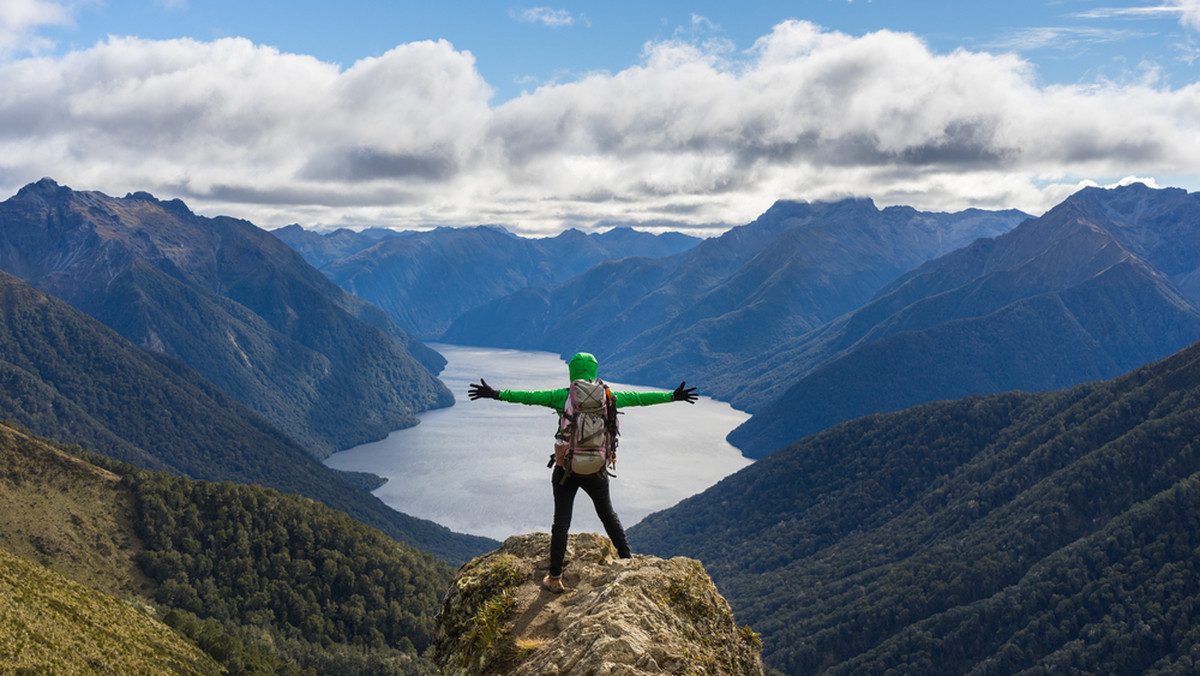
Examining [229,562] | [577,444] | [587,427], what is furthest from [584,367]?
[229,562]

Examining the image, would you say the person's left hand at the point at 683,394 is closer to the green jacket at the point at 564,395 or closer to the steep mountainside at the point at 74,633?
the green jacket at the point at 564,395

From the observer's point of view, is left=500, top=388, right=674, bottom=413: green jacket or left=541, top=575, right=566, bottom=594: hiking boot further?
left=500, top=388, right=674, bottom=413: green jacket

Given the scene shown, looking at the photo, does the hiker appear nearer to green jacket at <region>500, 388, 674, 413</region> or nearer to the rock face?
green jacket at <region>500, 388, 674, 413</region>

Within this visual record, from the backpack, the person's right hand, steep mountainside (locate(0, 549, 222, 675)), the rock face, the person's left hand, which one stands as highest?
the person's left hand

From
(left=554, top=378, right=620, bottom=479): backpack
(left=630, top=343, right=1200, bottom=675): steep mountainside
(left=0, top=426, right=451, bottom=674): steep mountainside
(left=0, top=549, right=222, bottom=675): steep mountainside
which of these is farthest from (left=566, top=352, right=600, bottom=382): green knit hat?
(left=630, top=343, right=1200, bottom=675): steep mountainside

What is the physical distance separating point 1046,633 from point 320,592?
5719 inches

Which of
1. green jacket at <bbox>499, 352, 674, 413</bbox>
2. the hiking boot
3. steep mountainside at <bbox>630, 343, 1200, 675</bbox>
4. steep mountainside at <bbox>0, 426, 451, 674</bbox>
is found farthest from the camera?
steep mountainside at <bbox>630, 343, 1200, 675</bbox>

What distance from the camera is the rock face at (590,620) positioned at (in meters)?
12.7

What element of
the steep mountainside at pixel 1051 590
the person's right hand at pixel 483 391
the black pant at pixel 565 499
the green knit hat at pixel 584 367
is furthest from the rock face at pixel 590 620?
the steep mountainside at pixel 1051 590

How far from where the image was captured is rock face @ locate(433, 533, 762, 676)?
41.6ft

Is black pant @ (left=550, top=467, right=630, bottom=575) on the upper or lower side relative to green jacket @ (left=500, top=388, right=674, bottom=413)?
lower

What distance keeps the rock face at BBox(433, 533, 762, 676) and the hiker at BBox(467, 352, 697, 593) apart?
90cm

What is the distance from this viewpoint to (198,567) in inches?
4860

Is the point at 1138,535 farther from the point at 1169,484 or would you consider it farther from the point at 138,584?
the point at 138,584
